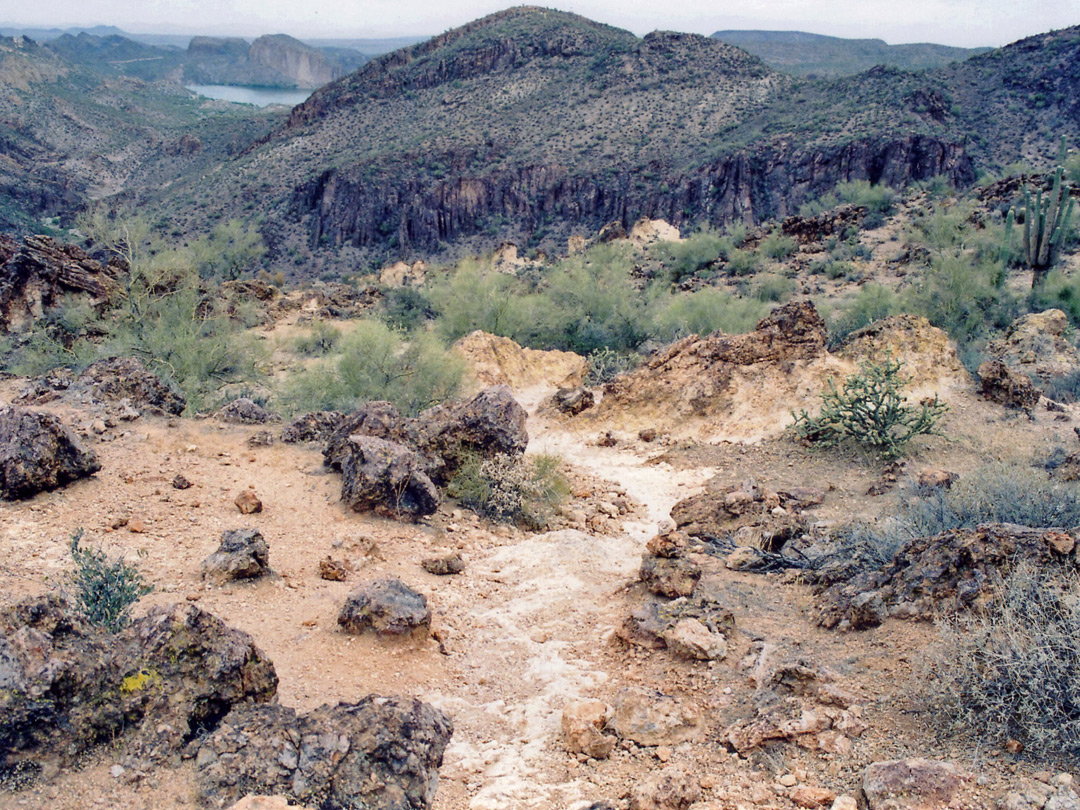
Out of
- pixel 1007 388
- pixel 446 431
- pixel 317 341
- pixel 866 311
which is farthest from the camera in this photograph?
pixel 317 341

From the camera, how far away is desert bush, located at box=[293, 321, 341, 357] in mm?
16953

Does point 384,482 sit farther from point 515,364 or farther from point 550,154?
point 550,154

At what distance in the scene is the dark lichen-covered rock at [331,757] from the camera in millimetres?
2707

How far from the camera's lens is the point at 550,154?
52688 millimetres

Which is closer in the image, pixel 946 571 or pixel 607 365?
pixel 946 571

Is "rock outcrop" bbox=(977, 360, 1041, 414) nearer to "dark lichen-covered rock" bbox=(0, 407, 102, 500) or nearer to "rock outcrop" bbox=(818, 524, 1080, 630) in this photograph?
"rock outcrop" bbox=(818, 524, 1080, 630)

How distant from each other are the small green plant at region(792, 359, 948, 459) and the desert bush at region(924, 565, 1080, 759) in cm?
531

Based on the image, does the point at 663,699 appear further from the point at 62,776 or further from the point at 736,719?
the point at 62,776

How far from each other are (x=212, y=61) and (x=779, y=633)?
213479mm

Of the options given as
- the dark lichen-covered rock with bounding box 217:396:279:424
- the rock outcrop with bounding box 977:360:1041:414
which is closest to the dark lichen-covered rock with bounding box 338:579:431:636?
the dark lichen-covered rock with bounding box 217:396:279:424

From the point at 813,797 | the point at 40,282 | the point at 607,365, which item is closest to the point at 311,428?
the point at 813,797

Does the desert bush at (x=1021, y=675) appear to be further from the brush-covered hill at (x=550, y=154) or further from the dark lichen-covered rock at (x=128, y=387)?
the brush-covered hill at (x=550, y=154)

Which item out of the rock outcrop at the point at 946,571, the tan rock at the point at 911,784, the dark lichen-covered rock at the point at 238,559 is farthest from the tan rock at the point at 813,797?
the dark lichen-covered rock at the point at 238,559

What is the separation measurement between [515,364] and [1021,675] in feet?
40.5
